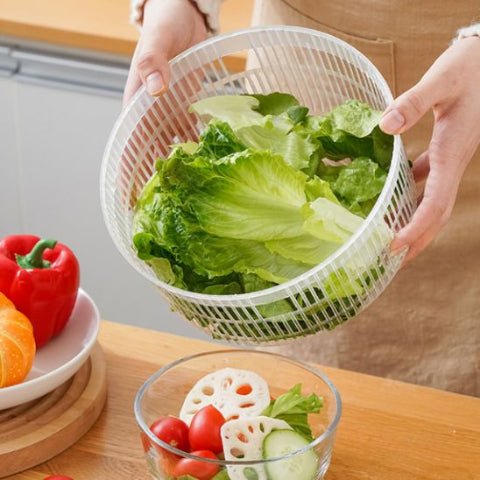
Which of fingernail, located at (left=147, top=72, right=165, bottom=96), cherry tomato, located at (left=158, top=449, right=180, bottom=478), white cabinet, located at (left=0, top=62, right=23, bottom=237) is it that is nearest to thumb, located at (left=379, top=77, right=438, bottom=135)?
fingernail, located at (left=147, top=72, right=165, bottom=96)

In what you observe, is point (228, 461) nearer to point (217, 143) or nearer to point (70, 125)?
point (217, 143)

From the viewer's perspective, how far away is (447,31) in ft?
4.40

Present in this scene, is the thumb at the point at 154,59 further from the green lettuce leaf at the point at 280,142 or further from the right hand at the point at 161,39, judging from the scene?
the green lettuce leaf at the point at 280,142

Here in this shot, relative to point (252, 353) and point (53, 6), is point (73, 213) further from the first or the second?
point (252, 353)

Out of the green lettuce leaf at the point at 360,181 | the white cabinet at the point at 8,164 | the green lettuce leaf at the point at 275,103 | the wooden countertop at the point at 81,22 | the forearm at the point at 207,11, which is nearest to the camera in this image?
the green lettuce leaf at the point at 360,181

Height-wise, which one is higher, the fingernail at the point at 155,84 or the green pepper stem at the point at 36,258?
Result: the fingernail at the point at 155,84

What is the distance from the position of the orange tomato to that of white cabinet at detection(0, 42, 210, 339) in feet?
3.63

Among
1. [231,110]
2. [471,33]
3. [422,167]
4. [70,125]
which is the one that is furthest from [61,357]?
[70,125]

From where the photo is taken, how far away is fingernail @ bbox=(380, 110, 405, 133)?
3.13ft

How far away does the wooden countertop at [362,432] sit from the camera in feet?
3.50

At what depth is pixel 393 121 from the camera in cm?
95

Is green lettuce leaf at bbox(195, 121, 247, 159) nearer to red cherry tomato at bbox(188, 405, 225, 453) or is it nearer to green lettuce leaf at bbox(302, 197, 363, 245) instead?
green lettuce leaf at bbox(302, 197, 363, 245)

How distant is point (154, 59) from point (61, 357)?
0.38 metres

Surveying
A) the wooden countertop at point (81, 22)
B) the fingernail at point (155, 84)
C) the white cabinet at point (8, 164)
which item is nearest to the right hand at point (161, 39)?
the fingernail at point (155, 84)
